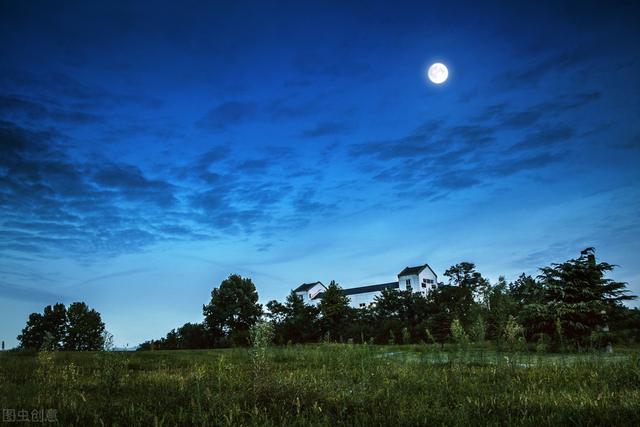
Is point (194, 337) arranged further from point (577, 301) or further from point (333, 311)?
point (577, 301)

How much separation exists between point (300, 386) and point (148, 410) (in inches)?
78.4

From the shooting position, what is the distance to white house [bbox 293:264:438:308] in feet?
297

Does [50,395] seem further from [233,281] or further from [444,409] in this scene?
[233,281]

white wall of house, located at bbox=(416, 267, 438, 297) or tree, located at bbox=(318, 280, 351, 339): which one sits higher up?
white wall of house, located at bbox=(416, 267, 438, 297)

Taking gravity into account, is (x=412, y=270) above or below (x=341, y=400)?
above

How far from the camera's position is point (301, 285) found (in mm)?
104438

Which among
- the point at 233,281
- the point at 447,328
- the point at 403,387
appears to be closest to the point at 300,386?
the point at 403,387

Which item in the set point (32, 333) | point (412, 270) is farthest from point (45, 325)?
point (412, 270)

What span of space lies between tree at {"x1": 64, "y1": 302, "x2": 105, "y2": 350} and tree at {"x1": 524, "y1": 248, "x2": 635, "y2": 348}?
222ft

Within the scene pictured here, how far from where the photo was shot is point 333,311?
53.6m

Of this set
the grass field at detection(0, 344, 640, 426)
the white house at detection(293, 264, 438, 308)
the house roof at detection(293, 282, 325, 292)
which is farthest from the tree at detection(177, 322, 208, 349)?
the grass field at detection(0, 344, 640, 426)

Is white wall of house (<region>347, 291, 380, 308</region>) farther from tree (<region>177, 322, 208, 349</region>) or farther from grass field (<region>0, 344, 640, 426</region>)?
grass field (<region>0, 344, 640, 426</region>)

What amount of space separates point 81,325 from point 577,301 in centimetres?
7286

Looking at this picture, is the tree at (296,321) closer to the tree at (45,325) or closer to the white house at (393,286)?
the white house at (393,286)
